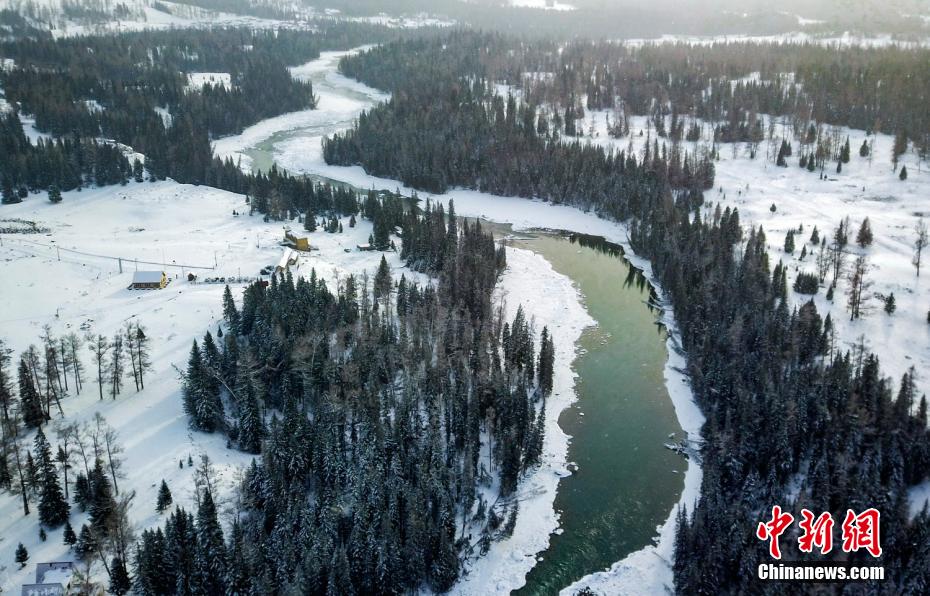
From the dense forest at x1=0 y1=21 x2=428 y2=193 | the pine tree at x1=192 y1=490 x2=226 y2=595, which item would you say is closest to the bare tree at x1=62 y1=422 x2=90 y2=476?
the pine tree at x1=192 y1=490 x2=226 y2=595

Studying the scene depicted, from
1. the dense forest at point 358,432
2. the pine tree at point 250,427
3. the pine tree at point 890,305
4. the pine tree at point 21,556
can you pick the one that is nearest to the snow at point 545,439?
the dense forest at point 358,432

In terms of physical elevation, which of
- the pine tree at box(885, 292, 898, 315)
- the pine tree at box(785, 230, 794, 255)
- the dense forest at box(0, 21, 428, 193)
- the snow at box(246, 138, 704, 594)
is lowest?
the snow at box(246, 138, 704, 594)

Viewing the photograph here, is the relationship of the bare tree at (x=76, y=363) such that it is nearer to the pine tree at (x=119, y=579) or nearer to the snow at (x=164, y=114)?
the pine tree at (x=119, y=579)

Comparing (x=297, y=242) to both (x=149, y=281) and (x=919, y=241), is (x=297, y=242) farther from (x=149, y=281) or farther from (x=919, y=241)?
(x=919, y=241)

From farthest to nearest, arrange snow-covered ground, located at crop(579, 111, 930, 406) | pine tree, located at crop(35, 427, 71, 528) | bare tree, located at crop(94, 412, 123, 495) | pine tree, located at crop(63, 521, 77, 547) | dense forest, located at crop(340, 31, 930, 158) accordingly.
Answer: dense forest, located at crop(340, 31, 930, 158) → snow-covered ground, located at crop(579, 111, 930, 406) → bare tree, located at crop(94, 412, 123, 495) → pine tree, located at crop(35, 427, 71, 528) → pine tree, located at crop(63, 521, 77, 547)

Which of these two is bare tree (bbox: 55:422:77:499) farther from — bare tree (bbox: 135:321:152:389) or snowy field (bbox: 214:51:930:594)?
snowy field (bbox: 214:51:930:594)

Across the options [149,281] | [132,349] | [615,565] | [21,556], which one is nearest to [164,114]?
[149,281]

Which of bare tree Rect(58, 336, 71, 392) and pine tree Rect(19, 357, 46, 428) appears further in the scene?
bare tree Rect(58, 336, 71, 392)
